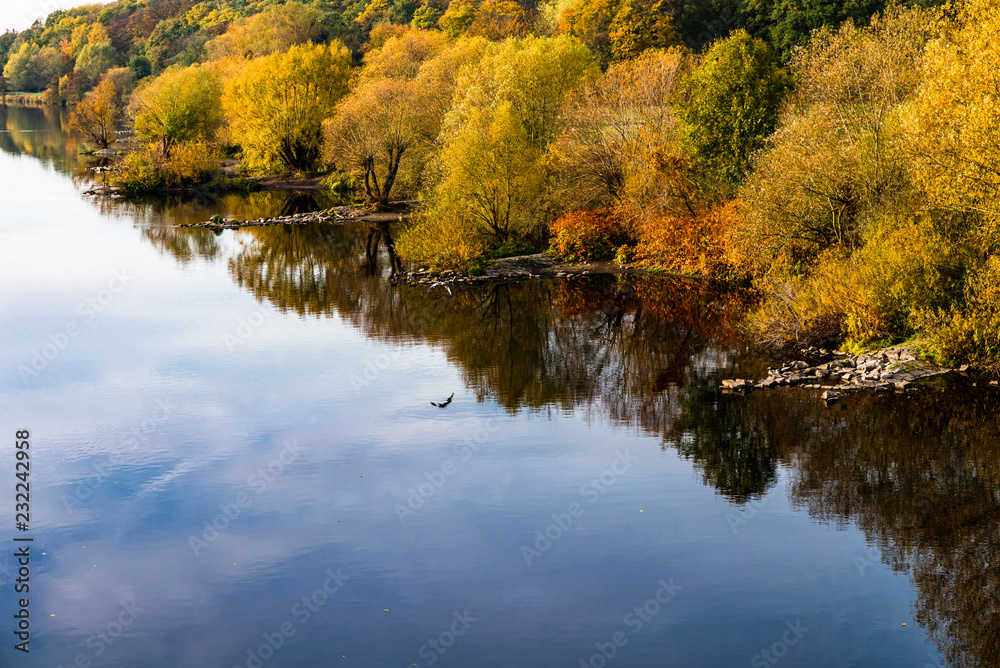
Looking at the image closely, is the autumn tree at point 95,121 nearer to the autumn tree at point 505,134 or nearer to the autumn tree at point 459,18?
the autumn tree at point 459,18

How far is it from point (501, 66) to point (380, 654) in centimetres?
3967

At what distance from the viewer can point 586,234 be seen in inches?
1761

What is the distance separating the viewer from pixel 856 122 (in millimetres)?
33375

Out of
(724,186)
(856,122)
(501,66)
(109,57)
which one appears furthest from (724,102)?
(109,57)

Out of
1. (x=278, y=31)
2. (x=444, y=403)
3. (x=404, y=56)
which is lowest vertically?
(x=444, y=403)

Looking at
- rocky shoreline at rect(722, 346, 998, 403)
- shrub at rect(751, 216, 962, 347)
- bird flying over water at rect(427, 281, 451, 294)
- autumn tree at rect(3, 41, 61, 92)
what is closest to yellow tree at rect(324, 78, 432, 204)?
bird flying over water at rect(427, 281, 451, 294)

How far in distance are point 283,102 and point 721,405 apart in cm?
5828

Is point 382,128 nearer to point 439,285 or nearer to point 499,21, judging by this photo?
point 439,285

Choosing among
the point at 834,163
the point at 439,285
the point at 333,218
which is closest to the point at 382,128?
the point at 333,218

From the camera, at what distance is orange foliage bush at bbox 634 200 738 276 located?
1609 inches

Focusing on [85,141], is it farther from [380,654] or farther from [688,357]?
[380,654]

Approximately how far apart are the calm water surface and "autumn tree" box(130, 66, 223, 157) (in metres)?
47.6

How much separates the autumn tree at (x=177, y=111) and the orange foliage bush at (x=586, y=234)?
46.4 meters

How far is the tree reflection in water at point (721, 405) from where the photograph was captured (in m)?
17.8
